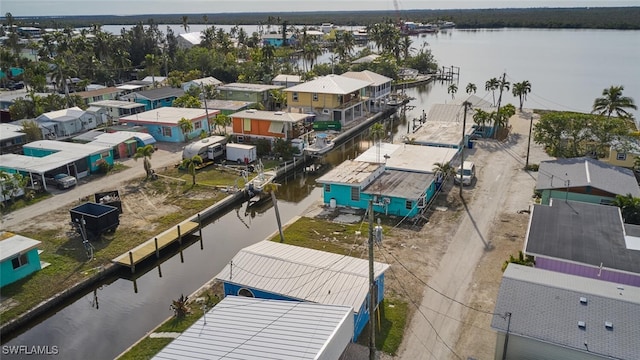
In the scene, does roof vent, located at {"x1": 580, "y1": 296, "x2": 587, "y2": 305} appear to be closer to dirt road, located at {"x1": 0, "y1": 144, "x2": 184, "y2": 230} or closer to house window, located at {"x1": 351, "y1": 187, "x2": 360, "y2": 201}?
house window, located at {"x1": 351, "y1": 187, "x2": 360, "y2": 201}

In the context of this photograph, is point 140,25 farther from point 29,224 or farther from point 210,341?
point 210,341

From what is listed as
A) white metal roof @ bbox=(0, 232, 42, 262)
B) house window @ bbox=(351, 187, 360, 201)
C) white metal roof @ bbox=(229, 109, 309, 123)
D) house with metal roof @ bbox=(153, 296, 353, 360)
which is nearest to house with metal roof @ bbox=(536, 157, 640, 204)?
house window @ bbox=(351, 187, 360, 201)

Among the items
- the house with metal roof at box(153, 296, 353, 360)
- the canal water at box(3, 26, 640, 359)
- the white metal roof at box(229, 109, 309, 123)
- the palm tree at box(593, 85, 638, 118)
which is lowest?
the canal water at box(3, 26, 640, 359)

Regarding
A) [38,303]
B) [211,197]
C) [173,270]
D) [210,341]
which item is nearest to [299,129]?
[211,197]

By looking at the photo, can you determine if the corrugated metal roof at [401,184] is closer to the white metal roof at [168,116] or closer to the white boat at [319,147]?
the white boat at [319,147]

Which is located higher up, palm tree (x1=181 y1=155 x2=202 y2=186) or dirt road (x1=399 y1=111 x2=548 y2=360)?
palm tree (x1=181 y1=155 x2=202 y2=186)

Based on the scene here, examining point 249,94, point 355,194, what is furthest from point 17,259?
point 249,94

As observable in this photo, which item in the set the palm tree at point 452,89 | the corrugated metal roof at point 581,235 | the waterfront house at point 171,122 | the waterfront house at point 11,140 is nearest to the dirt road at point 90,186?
the waterfront house at point 171,122
